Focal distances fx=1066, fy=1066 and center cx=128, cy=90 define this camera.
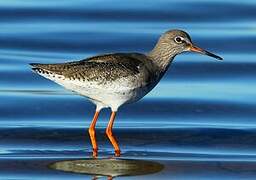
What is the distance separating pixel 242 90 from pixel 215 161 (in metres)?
3.39

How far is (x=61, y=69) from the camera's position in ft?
38.2

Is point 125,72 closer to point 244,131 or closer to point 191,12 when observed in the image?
point 244,131

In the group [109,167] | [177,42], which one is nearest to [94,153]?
[109,167]

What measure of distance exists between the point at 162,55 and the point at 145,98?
1929 mm

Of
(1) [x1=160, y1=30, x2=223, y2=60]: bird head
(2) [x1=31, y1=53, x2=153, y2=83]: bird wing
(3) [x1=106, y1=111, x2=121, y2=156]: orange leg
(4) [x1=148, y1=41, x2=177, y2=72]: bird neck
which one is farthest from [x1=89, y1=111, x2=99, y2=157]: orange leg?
(1) [x1=160, y1=30, x2=223, y2=60]: bird head

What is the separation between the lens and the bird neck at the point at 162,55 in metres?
12.3

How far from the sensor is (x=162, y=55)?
1241 centimetres

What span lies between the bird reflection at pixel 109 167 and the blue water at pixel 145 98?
0.49 feet

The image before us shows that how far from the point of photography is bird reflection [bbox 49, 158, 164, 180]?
10.8 meters

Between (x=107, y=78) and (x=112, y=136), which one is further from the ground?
(x=107, y=78)

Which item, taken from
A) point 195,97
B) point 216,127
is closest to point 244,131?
point 216,127

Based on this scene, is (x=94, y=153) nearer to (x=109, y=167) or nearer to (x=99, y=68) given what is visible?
(x=109, y=167)

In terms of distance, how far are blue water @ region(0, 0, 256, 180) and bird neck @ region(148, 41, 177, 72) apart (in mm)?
857

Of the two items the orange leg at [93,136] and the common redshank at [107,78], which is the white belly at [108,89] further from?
the orange leg at [93,136]
